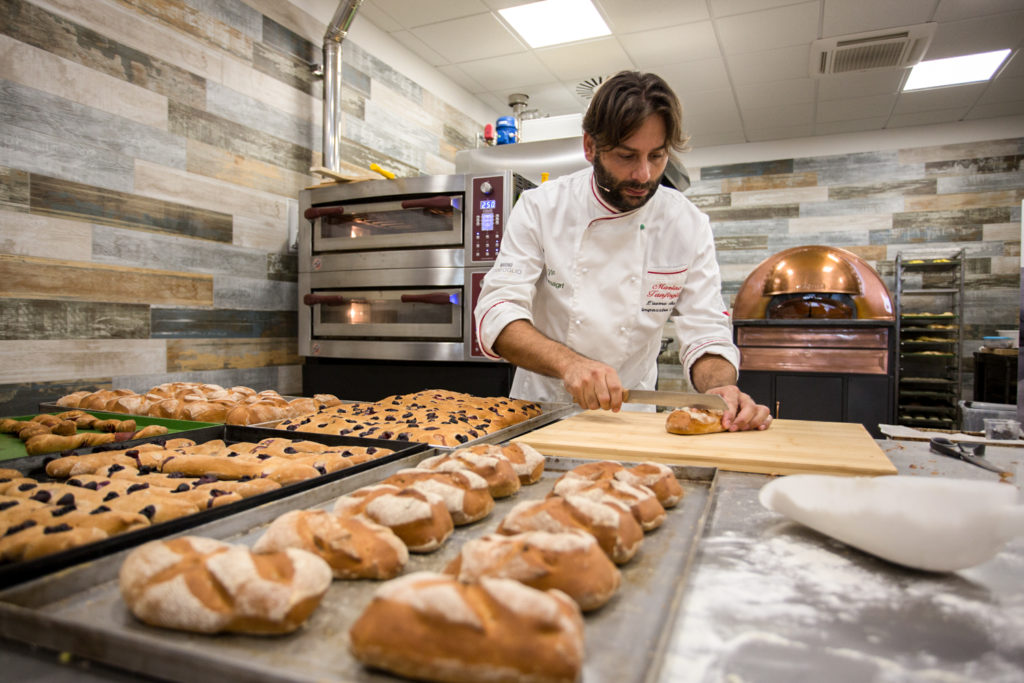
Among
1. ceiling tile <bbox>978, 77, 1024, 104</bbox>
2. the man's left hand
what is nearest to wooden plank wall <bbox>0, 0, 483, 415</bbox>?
the man's left hand

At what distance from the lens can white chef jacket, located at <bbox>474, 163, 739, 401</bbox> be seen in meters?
2.19

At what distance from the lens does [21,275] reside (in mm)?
2176

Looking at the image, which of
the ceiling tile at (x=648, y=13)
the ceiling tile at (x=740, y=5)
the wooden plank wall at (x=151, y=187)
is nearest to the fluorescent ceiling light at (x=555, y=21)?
the ceiling tile at (x=648, y=13)

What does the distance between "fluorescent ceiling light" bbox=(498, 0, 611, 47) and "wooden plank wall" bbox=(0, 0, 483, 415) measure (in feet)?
3.57

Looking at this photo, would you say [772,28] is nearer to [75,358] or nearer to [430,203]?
[430,203]

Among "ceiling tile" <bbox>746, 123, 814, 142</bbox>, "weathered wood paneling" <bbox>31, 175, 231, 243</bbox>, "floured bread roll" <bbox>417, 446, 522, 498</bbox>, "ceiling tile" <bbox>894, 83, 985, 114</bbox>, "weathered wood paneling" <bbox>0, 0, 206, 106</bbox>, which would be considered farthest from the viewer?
"ceiling tile" <bbox>746, 123, 814, 142</bbox>

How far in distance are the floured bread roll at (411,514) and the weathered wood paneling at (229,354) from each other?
2.32m

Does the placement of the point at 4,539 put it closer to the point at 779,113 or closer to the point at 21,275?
the point at 21,275

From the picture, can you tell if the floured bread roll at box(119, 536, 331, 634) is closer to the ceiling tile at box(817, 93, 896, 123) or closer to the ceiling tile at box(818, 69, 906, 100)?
the ceiling tile at box(818, 69, 906, 100)

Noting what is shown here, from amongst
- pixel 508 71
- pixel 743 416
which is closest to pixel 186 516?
pixel 743 416

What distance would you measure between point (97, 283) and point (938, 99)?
6340 millimetres

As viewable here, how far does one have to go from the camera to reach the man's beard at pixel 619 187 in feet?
6.53

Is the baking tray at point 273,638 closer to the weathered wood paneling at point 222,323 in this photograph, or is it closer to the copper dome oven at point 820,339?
the weathered wood paneling at point 222,323

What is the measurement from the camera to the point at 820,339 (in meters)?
4.73
